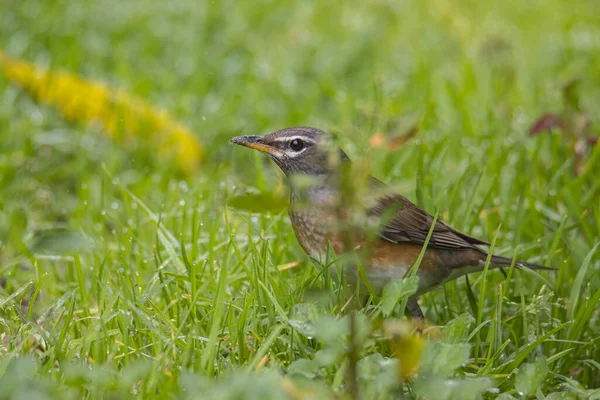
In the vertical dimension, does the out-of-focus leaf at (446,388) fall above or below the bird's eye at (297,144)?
below

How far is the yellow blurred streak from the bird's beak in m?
2.04

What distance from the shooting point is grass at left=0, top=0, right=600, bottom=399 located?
10.0 ft

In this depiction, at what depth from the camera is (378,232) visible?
382 centimetres

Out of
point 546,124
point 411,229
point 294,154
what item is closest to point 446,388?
point 411,229

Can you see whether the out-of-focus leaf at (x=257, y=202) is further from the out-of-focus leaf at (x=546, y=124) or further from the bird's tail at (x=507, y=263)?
the out-of-focus leaf at (x=546, y=124)

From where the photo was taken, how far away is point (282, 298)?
3.64 m

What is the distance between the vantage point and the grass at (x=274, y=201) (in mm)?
3049

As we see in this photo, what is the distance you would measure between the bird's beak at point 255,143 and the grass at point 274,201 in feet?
1.13

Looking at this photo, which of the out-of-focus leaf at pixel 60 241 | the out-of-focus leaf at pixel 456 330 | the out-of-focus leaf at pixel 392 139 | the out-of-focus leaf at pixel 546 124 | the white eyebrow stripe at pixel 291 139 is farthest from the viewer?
the out-of-focus leaf at pixel 392 139

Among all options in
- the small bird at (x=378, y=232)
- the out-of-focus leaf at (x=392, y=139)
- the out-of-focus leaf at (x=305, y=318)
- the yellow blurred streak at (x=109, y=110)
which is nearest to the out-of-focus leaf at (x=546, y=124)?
the out-of-focus leaf at (x=392, y=139)

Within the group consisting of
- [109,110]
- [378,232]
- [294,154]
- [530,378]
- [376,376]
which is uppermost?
[294,154]

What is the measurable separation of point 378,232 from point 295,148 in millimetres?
549

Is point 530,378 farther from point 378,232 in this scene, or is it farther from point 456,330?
point 378,232

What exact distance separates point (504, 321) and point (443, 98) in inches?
130
